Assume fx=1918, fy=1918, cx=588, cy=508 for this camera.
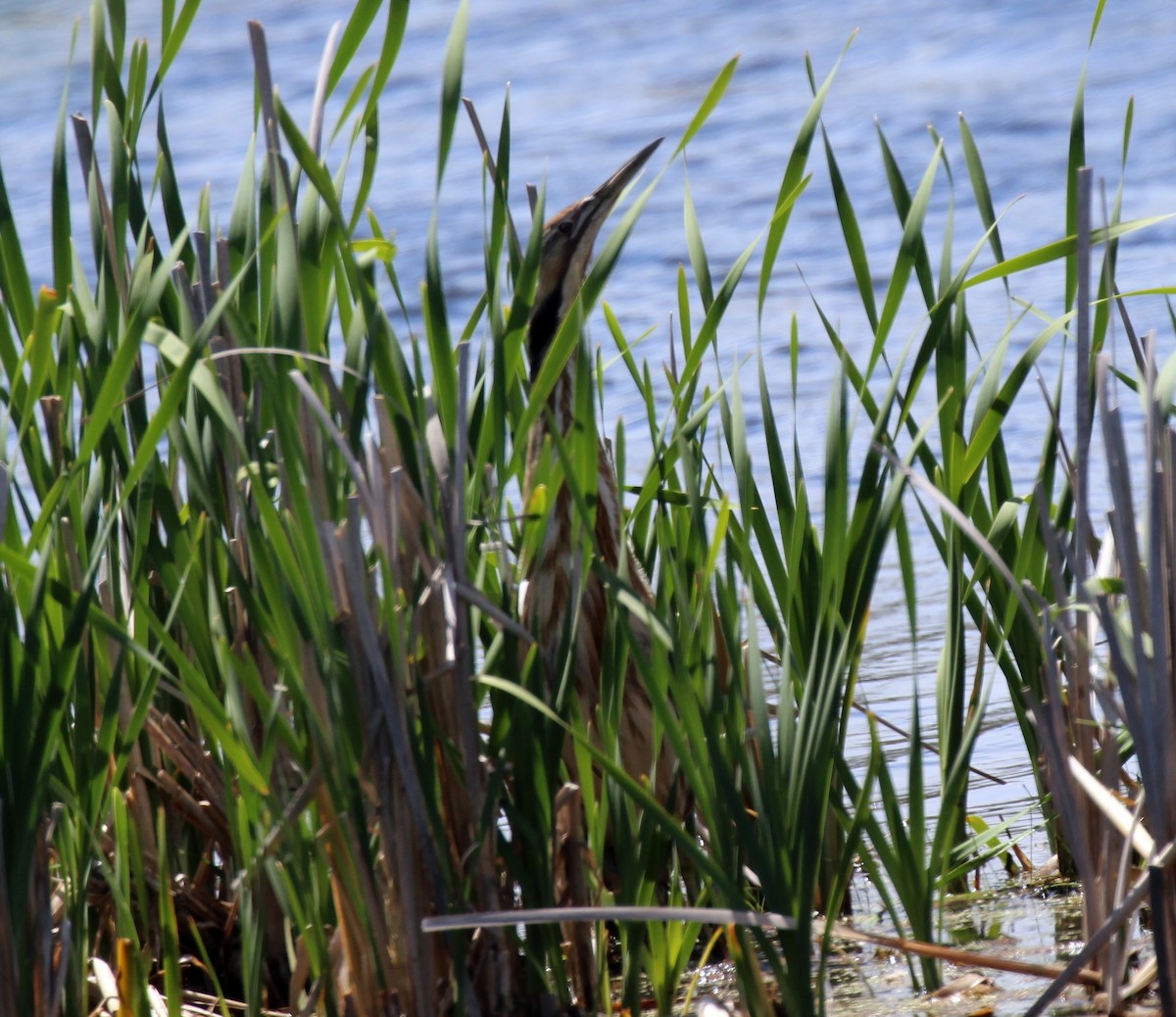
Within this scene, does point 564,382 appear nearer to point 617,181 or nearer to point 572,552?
point 617,181

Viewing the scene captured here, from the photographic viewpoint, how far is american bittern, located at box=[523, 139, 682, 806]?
6.72 ft

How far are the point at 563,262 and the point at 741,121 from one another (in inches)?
213

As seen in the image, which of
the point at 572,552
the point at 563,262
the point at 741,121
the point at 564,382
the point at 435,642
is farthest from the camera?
the point at 741,121

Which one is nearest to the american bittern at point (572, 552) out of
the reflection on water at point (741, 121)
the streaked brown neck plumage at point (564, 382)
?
the streaked brown neck plumage at point (564, 382)

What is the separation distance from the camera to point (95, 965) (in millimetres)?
1611

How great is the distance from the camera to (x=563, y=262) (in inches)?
97.0

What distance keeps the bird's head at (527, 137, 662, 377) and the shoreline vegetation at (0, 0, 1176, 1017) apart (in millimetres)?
658

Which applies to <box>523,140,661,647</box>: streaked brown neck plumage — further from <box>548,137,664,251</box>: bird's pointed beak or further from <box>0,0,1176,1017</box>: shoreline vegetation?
<box>0,0,1176,1017</box>: shoreline vegetation

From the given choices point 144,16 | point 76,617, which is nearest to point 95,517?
point 76,617

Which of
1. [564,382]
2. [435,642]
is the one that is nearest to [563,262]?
[564,382]

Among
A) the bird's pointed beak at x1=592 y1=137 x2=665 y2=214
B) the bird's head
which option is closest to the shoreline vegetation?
the bird's pointed beak at x1=592 y1=137 x2=665 y2=214

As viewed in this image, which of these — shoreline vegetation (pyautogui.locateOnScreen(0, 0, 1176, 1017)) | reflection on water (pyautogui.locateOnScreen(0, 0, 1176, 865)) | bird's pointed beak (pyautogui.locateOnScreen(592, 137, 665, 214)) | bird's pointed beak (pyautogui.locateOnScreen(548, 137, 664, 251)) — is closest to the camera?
shoreline vegetation (pyautogui.locateOnScreen(0, 0, 1176, 1017))

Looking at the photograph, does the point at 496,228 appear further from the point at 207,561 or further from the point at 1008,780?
the point at 1008,780

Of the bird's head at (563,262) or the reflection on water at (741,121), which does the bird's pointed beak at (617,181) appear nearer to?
the bird's head at (563,262)
